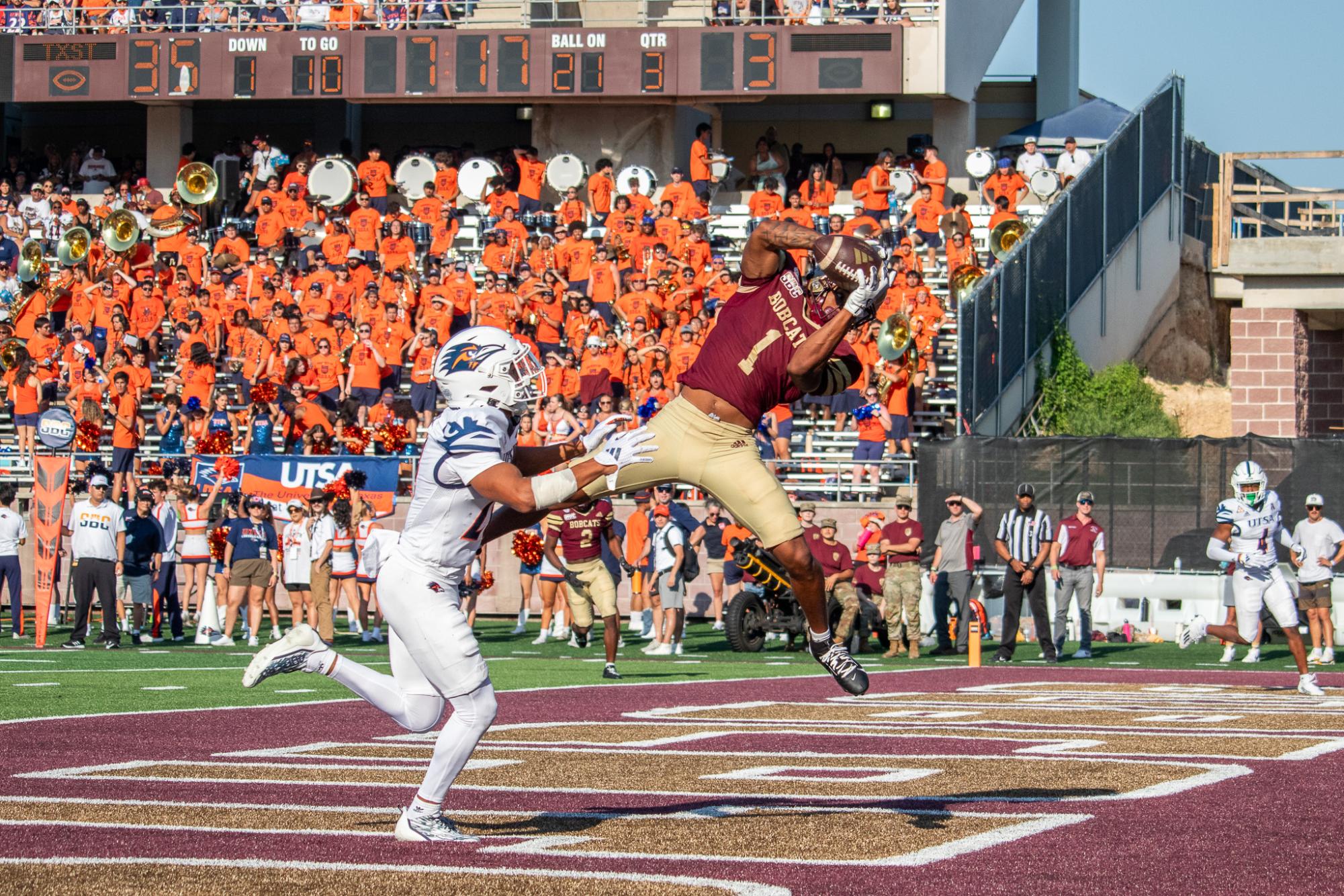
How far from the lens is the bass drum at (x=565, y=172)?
Answer: 27.0 meters

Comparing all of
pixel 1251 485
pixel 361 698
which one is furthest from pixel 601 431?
pixel 1251 485

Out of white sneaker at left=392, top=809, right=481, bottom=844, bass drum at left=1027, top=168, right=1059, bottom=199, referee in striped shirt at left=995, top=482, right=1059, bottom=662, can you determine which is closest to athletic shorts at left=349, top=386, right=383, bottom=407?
referee in striped shirt at left=995, top=482, right=1059, bottom=662

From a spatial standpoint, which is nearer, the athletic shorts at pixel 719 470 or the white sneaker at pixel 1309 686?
the athletic shorts at pixel 719 470

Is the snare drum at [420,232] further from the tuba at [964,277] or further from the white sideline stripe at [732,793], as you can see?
the white sideline stripe at [732,793]

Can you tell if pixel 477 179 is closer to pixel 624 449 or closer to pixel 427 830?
pixel 624 449

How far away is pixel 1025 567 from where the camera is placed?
17.4m

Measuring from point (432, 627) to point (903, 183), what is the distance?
19766mm

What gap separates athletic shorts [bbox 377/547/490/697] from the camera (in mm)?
6641

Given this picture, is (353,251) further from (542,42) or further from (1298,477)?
(1298,477)

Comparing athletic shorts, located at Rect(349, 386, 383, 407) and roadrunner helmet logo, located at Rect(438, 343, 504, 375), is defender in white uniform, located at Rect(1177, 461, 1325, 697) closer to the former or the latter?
roadrunner helmet logo, located at Rect(438, 343, 504, 375)

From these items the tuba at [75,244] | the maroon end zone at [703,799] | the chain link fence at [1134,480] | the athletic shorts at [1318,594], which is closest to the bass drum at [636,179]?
the tuba at [75,244]

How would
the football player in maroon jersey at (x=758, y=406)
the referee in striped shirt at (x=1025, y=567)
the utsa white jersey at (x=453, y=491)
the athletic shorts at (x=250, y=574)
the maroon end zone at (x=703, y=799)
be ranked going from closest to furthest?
the maroon end zone at (x=703, y=799)
the utsa white jersey at (x=453, y=491)
the football player in maroon jersey at (x=758, y=406)
the referee in striped shirt at (x=1025, y=567)
the athletic shorts at (x=250, y=574)

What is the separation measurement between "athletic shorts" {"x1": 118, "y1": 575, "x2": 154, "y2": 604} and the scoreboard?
10.2 metres

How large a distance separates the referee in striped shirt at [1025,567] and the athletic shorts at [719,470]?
10.4 metres
